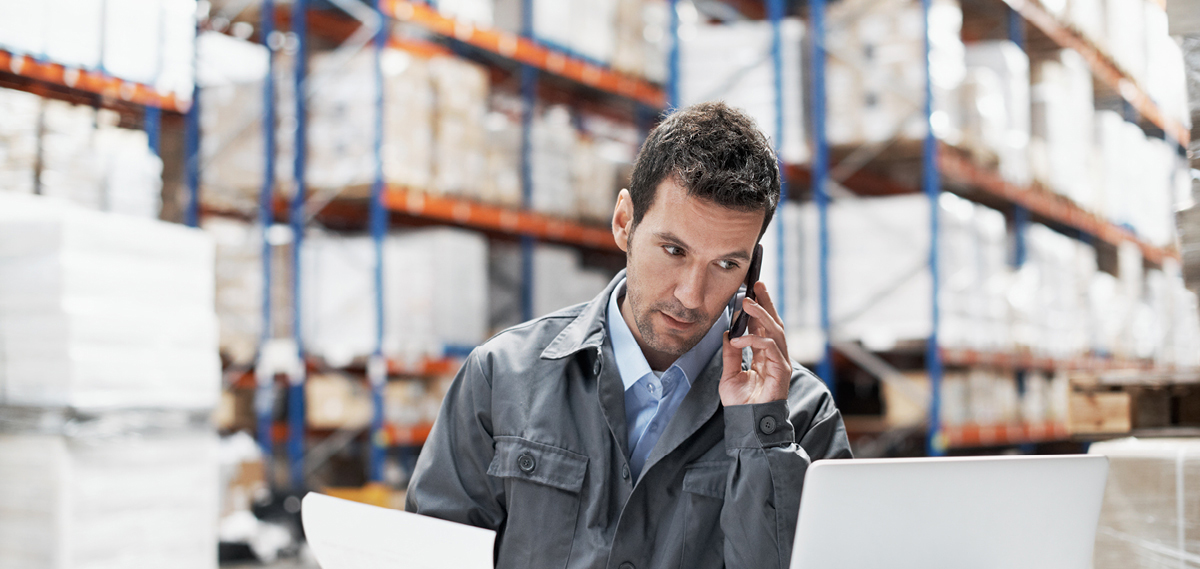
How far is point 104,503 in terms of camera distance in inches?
118

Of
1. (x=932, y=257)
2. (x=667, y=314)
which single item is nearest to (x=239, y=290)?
(x=932, y=257)

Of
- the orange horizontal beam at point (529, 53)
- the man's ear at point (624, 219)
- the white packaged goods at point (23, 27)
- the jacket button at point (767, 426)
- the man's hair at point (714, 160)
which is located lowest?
the jacket button at point (767, 426)

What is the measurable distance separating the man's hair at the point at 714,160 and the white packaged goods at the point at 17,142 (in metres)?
2.79

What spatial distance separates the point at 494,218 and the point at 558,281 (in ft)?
2.48

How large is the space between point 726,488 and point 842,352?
396cm

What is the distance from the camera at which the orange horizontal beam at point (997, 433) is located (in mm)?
5324

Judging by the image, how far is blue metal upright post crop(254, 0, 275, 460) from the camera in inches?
221

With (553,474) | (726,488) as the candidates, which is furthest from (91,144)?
(726,488)

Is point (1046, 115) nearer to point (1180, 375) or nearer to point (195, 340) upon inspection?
point (1180, 375)

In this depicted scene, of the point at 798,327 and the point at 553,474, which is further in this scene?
the point at 798,327

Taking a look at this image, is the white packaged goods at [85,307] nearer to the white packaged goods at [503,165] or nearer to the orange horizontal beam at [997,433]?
the white packaged goods at [503,165]

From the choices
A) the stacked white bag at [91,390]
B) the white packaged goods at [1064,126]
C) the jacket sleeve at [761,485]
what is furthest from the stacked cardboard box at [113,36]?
the white packaged goods at [1064,126]

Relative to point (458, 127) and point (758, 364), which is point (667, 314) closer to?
point (758, 364)

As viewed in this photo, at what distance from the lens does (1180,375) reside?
7.40ft
